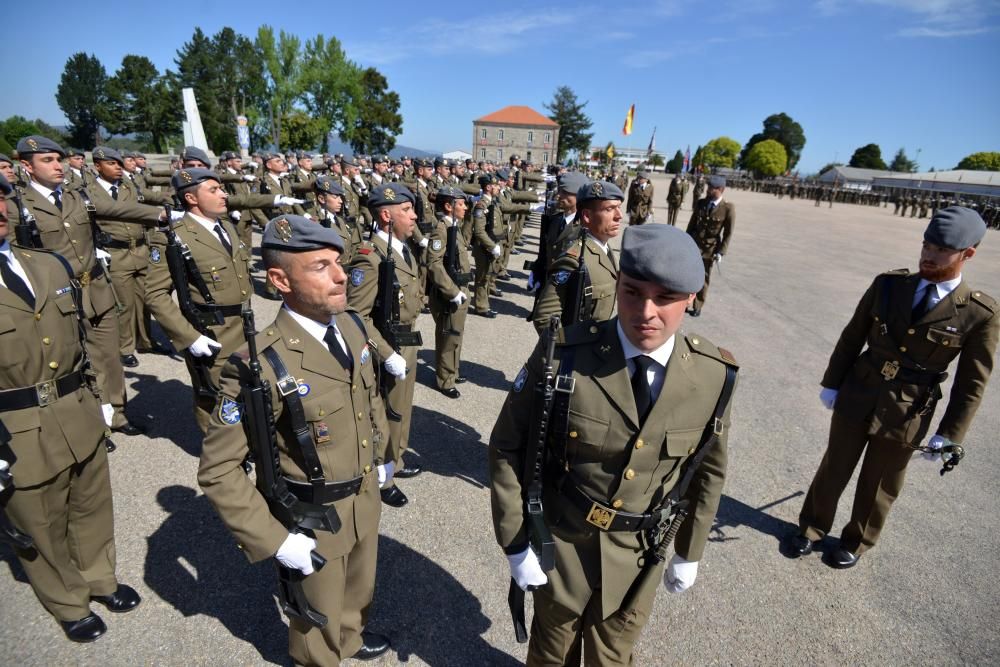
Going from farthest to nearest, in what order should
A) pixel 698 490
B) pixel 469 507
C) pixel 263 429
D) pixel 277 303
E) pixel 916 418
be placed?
1. pixel 277 303
2. pixel 469 507
3. pixel 916 418
4. pixel 698 490
5. pixel 263 429

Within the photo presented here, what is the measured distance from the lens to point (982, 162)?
86062 millimetres

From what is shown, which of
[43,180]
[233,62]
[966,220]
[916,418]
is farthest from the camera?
[233,62]

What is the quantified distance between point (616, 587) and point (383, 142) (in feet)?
281

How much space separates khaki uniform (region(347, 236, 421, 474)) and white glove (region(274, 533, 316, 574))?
5.88ft

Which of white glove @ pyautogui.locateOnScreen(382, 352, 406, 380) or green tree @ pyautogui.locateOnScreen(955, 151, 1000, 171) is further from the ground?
green tree @ pyautogui.locateOnScreen(955, 151, 1000, 171)

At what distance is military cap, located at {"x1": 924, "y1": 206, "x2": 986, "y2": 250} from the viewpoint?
3.11 meters

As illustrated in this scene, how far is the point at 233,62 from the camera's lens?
75.1 metres

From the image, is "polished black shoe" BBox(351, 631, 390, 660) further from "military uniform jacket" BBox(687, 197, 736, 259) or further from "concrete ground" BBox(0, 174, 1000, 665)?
"military uniform jacket" BBox(687, 197, 736, 259)

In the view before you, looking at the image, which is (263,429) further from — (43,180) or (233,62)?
(233,62)

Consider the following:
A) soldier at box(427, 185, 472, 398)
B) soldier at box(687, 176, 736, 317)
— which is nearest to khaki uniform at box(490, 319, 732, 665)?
soldier at box(427, 185, 472, 398)

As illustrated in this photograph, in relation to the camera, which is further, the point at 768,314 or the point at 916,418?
the point at 768,314

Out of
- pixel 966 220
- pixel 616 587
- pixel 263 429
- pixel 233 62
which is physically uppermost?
pixel 233 62

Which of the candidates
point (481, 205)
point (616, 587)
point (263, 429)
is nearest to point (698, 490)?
point (616, 587)

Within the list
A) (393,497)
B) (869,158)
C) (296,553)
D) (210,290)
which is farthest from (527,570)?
(869,158)
